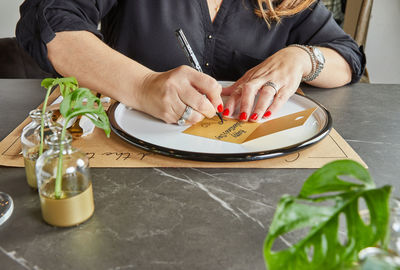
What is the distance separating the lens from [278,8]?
122cm

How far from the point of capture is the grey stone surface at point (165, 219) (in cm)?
45

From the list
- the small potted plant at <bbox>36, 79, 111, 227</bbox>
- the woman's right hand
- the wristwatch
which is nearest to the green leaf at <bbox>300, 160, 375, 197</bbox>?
the small potted plant at <bbox>36, 79, 111, 227</bbox>

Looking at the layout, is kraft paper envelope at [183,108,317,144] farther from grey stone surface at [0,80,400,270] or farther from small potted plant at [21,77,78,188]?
small potted plant at [21,77,78,188]

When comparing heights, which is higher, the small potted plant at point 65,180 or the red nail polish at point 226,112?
the small potted plant at point 65,180

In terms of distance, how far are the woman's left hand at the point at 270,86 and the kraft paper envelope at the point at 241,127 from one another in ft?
0.11

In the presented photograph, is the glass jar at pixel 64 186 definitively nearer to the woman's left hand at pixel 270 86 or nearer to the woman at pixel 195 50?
the woman at pixel 195 50

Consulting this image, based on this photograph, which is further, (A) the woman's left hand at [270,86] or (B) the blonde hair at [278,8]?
(B) the blonde hair at [278,8]

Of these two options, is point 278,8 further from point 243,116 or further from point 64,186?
point 64,186

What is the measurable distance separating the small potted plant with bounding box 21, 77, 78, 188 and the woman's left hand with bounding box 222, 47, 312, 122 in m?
0.40

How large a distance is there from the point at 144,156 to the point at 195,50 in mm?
628

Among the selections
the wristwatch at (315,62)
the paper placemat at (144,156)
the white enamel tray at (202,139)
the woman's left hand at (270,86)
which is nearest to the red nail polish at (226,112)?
the woman's left hand at (270,86)

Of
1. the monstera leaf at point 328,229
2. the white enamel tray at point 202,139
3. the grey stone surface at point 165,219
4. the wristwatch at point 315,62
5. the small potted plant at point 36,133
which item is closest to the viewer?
the monstera leaf at point 328,229

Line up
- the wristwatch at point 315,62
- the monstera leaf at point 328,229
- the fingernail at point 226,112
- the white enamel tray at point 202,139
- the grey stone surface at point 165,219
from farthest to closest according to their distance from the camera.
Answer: the wristwatch at point 315,62 < the fingernail at point 226,112 < the white enamel tray at point 202,139 < the grey stone surface at point 165,219 < the monstera leaf at point 328,229

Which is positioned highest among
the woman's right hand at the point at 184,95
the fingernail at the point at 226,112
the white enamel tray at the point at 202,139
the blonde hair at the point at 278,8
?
the blonde hair at the point at 278,8
